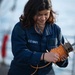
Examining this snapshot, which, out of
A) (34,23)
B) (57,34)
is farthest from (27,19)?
(57,34)

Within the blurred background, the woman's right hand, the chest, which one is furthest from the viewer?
the blurred background

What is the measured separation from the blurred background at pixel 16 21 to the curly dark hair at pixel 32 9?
197mm

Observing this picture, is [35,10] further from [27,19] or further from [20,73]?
[20,73]

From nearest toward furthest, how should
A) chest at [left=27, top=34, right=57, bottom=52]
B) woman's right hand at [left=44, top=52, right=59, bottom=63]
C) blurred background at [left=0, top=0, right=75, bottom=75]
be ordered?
woman's right hand at [left=44, top=52, right=59, bottom=63] < chest at [left=27, top=34, right=57, bottom=52] < blurred background at [left=0, top=0, right=75, bottom=75]

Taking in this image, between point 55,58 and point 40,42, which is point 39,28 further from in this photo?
point 55,58

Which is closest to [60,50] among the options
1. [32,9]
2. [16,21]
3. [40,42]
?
[40,42]

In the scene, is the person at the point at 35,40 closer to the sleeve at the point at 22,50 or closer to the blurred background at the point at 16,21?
the sleeve at the point at 22,50

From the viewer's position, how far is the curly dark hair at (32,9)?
12.1ft

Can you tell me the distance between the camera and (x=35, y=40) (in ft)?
12.4

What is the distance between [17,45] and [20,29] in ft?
0.46

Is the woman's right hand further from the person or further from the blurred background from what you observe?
the blurred background

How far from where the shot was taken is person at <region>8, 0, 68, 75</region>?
3.70 metres

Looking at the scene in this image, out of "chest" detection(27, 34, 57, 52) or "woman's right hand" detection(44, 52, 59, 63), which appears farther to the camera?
"chest" detection(27, 34, 57, 52)

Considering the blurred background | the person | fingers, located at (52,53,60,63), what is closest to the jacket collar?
the person
